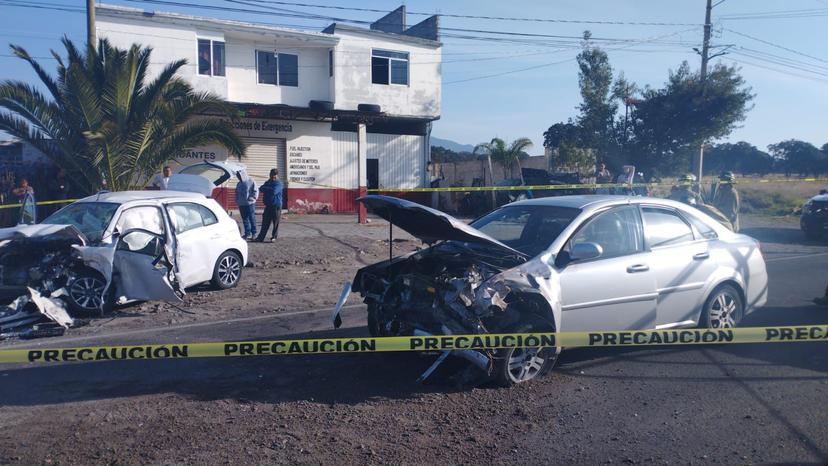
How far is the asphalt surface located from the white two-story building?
17.6 m

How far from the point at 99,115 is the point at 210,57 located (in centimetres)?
1184

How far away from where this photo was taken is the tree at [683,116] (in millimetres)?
29062

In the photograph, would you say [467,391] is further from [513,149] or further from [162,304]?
[513,149]

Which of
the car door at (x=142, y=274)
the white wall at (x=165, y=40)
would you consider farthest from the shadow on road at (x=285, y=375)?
the white wall at (x=165, y=40)

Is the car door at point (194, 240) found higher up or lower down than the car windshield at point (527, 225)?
lower down

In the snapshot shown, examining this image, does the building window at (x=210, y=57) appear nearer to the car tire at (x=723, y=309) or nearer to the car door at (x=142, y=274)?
the car door at (x=142, y=274)

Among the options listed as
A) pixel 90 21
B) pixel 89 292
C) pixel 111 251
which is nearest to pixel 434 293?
pixel 111 251

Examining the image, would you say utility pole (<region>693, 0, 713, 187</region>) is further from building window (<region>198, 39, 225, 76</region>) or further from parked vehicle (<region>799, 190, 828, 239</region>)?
building window (<region>198, 39, 225, 76</region>)

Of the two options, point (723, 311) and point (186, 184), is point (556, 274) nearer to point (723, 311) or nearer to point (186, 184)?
point (723, 311)

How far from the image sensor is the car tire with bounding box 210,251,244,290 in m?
10.5

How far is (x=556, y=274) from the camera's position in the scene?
19.2 feet

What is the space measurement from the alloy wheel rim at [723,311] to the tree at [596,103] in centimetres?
2516

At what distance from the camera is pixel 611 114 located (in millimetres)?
31516

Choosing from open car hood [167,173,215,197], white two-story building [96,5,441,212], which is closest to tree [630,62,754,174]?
→ white two-story building [96,5,441,212]
